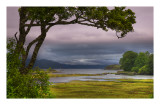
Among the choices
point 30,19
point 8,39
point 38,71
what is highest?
point 30,19

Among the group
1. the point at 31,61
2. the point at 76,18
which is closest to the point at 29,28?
the point at 31,61

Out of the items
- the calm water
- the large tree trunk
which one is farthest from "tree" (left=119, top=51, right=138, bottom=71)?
the large tree trunk

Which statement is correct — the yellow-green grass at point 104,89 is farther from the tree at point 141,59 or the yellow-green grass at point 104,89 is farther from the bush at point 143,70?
the tree at point 141,59

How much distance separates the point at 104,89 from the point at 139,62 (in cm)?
223

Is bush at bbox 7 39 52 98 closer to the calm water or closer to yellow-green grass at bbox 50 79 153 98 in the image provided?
yellow-green grass at bbox 50 79 153 98

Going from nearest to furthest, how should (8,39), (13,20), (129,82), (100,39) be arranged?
(8,39)
(13,20)
(100,39)
(129,82)

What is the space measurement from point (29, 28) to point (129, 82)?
422 cm

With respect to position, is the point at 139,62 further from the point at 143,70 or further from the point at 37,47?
the point at 37,47

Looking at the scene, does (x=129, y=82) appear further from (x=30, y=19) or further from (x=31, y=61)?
(x=30, y=19)
